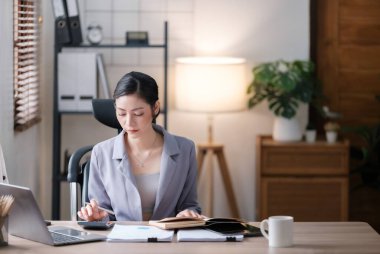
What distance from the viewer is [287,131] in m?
5.72

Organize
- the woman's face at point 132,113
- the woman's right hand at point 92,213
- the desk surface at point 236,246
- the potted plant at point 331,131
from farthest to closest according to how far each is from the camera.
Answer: the potted plant at point 331,131, the woman's face at point 132,113, the woman's right hand at point 92,213, the desk surface at point 236,246

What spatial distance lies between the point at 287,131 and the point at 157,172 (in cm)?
220

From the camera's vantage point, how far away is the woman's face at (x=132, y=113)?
3.54m

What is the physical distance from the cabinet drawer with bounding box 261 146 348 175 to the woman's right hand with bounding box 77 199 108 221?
2366mm

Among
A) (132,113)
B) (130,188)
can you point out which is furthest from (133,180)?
(132,113)

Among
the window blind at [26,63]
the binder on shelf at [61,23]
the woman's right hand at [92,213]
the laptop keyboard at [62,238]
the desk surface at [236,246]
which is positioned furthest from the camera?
the binder on shelf at [61,23]

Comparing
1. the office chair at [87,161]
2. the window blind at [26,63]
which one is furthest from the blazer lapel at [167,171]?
the window blind at [26,63]

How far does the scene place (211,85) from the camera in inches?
221

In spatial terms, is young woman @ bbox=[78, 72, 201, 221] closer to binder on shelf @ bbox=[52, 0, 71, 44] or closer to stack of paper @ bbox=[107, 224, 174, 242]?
stack of paper @ bbox=[107, 224, 174, 242]

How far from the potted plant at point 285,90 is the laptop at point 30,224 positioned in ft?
8.81

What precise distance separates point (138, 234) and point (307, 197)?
269 centimetres

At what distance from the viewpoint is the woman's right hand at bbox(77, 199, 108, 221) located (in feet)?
11.1

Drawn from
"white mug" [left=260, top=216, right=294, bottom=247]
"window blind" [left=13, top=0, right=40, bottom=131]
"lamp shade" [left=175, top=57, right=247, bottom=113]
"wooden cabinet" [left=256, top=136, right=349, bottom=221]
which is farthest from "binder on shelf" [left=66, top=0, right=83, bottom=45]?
"white mug" [left=260, top=216, right=294, bottom=247]

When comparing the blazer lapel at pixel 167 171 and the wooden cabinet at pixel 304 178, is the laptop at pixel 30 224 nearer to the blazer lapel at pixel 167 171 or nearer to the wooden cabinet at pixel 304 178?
the blazer lapel at pixel 167 171
